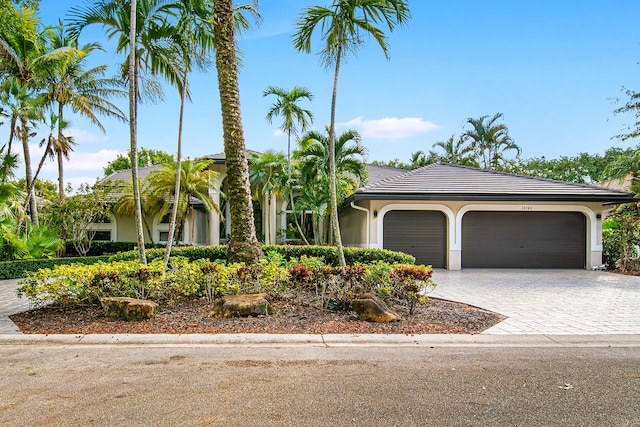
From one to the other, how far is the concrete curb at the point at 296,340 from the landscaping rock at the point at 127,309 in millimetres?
667

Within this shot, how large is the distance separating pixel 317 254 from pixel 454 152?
22.7 metres

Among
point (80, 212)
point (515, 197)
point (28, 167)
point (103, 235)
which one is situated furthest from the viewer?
point (103, 235)

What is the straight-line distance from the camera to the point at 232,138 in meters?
8.34

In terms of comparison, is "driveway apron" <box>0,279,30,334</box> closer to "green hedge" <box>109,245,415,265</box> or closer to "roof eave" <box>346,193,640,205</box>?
"green hedge" <box>109,245,415,265</box>

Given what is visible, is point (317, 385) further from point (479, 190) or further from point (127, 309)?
point (479, 190)

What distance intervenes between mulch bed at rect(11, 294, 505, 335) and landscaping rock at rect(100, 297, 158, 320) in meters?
0.11

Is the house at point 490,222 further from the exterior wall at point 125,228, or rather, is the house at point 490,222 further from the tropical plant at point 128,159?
the tropical plant at point 128,159

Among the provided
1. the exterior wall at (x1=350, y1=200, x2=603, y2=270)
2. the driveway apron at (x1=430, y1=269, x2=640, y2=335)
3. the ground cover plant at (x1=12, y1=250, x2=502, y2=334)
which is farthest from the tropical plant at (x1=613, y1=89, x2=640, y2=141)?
the ground cover plant at (x1=12, y1=250, x2=502, y2=334)

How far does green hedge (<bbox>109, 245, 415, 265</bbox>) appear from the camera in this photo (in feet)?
36.5

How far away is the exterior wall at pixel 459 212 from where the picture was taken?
1420cm

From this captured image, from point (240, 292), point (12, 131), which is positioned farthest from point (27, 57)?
point (240, 292)

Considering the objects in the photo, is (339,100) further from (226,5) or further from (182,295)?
(182,295)

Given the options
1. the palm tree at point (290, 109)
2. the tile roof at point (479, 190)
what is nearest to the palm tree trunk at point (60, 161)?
the palm tree at point (290, 109)

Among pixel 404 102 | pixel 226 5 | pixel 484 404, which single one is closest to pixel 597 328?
pixel 484 404
